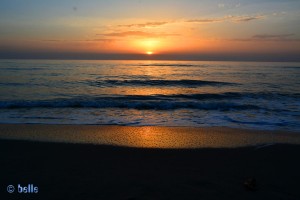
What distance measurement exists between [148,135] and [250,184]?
4.50 meters

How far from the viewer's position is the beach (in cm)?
442

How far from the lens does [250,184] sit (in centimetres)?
466

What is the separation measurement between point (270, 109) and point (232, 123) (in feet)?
15.6

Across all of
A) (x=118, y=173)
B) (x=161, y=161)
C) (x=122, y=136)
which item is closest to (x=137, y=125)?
(x=122, y=136)

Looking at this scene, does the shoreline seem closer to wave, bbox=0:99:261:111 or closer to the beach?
the beach

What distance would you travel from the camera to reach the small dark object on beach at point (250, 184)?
4.61 meters

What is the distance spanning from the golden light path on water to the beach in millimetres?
268

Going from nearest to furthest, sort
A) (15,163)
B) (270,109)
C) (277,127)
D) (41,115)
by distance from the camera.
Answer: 1. (15,163)
2. (277,127)
3. (41,115)
4. (270,109)

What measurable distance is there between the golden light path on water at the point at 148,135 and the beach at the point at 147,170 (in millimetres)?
268

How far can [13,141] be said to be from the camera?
767 cm

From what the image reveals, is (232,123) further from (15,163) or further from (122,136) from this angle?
(15,163)
